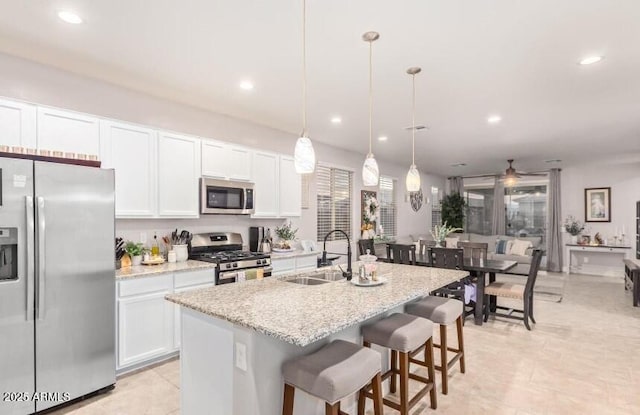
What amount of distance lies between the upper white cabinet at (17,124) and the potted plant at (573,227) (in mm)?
10308

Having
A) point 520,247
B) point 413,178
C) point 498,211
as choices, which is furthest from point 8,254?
point 498,211

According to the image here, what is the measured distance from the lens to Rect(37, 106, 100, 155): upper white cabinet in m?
2.86

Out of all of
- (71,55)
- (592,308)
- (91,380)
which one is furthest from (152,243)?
(592,308)

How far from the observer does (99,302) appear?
2715 millimetres

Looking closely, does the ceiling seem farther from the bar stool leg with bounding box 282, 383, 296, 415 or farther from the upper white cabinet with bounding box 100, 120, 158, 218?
the bar stool leg with bounding box 282, 383, 296, 415

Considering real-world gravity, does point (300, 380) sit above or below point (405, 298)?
below

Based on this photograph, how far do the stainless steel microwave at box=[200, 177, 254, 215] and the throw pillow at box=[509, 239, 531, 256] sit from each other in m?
6.69

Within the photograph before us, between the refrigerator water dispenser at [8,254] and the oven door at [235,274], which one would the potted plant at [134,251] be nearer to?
the oven door at [235,274]

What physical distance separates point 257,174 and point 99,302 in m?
2.38

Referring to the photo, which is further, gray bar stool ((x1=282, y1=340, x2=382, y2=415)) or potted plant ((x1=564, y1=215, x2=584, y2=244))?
potted plant ((x1=564, y1=215, x2=584, y2=244))

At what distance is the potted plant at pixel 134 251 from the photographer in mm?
3406

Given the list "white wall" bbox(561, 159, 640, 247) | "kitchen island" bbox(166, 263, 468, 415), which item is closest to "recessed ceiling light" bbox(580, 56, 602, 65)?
"kitchen island" bbox(166, 263, 468, 415)

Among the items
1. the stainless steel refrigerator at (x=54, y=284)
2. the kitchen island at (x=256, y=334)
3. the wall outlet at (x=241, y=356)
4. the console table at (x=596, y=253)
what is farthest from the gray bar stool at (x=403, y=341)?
the console table at (x=596, y=253)

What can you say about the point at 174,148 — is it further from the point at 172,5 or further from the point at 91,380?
the point at 91,380
